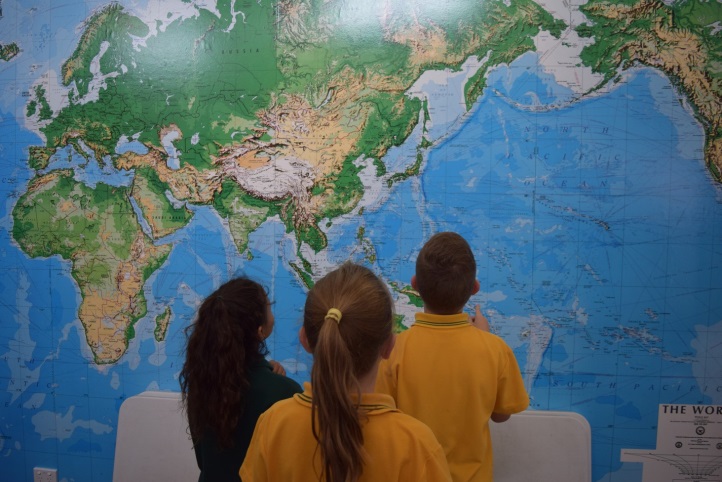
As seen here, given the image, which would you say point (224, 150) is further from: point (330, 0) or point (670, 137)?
point (670, 137)

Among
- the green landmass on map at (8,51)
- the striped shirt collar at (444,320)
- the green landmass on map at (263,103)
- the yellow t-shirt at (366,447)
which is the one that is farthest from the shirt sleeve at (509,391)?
the green landmass on map at (8,51)

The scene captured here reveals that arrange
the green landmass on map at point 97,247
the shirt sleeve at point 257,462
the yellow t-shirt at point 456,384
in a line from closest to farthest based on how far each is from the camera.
Result: 1. the shirt sleeve at point 257,462
2. the yellow t-shirt at point 456,384
3. the green landmass on map at point 97,247

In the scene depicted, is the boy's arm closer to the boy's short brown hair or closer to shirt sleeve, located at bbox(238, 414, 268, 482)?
the boy's short brown hair

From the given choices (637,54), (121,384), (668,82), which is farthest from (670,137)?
(121,384)

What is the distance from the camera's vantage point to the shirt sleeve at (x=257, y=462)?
1.07 meters

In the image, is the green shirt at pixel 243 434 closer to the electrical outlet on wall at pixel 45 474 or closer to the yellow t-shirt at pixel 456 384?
the yellow t-shirt at pixel 456 384

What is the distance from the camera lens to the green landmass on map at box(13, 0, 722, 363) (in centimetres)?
196

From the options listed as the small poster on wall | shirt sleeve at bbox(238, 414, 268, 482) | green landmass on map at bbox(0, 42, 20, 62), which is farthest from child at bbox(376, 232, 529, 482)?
green landmass on map at bbox(0, 42, 20, 62)

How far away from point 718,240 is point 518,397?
1.14 m

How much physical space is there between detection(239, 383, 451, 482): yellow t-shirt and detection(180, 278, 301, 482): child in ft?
0.73

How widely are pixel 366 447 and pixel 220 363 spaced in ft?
1.65

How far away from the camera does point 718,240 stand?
1.96 meters

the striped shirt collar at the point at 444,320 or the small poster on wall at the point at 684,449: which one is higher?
the striped shirt collar at the point at 444,320

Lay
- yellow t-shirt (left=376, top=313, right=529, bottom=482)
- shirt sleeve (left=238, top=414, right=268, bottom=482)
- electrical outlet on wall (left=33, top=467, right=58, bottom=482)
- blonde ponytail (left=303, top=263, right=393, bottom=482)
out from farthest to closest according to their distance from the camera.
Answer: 1. electrical outlet on wall (left=33, top=467, right=58, bottom=482)
2. yellow t-shirt (left=376, top=313, right=529, bottom=482)
3. shirt sleeve (left=238, top=414, right=268, bottom=482)
4. blonde ponytail (left=303, top=263, right=393, bottom=482)
